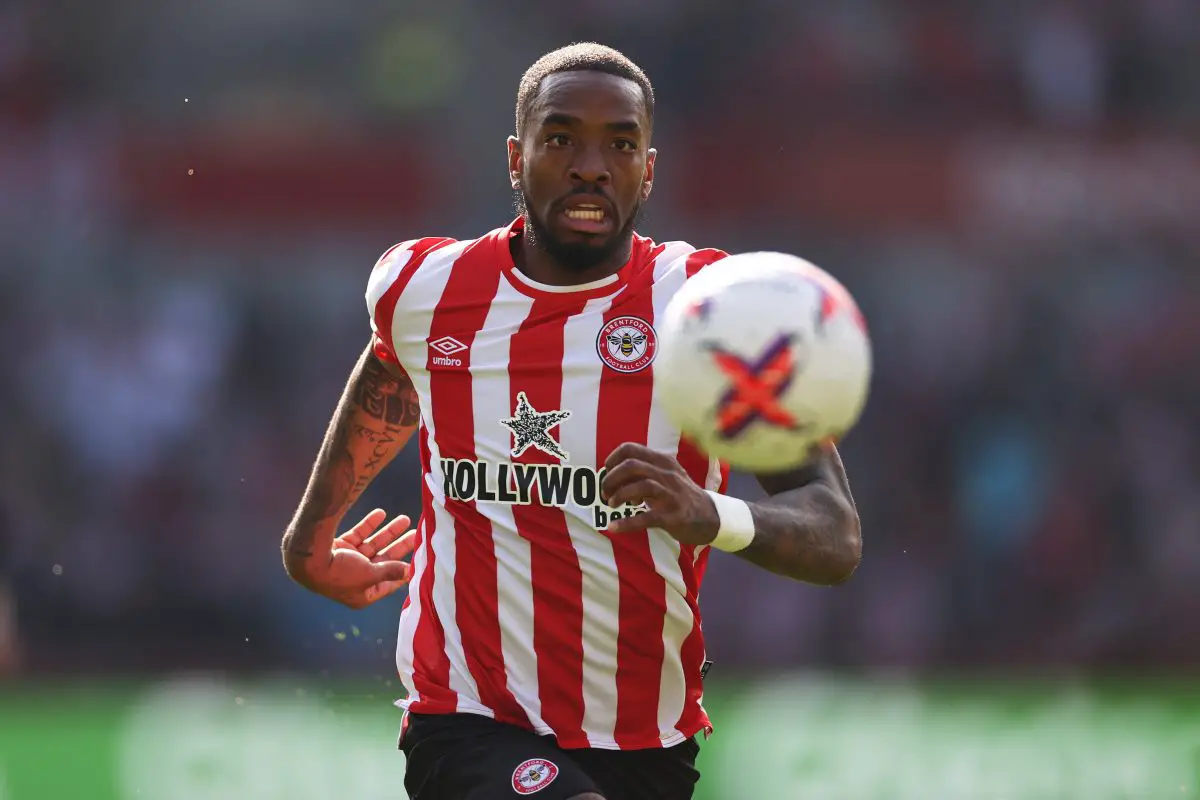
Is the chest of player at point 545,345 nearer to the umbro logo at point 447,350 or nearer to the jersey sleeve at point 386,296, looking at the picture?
the umbro logo at point 447,350

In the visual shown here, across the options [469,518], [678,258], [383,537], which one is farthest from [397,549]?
[678,258]

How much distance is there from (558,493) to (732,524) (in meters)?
0.84

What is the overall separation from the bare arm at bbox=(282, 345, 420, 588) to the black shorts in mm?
686

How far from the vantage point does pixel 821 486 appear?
422 centimetres

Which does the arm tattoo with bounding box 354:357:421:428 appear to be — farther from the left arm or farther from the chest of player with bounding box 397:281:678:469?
the left arm

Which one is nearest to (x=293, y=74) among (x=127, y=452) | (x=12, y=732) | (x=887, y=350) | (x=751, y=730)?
(x=127, y=452)

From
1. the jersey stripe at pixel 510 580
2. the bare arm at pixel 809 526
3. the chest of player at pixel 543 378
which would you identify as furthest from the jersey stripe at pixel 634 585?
the bare arm at pixel 809 526

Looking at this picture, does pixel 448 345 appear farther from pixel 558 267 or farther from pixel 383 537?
pixel 383 537

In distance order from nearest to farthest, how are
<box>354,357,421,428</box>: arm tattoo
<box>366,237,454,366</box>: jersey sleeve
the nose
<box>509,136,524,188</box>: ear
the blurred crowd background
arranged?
the nose
<box>366,237,454,366</box>: jersey sleeve
<box>509,136,524,188</box>: ear
<box>354,357,421,428</box>: arm tattoo
the blurred crowd background

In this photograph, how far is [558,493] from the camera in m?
4.49

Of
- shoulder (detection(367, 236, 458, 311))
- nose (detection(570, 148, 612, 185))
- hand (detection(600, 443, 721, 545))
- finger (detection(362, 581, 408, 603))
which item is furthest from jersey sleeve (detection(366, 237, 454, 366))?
hand (detection(600, 443, 721, 545))

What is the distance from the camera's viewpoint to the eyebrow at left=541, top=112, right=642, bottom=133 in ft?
14.8

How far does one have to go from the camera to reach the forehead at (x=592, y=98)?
14.8 feet

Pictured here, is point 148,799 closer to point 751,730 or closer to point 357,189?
point 751,730
